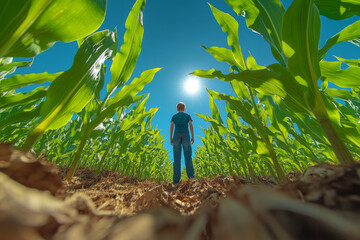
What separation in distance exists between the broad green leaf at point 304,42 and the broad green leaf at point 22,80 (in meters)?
1.28

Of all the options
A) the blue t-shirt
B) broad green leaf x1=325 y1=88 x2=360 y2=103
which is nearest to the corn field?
broad green leaf x1=325 y1=88 x2=360 y2=103

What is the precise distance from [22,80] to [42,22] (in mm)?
561

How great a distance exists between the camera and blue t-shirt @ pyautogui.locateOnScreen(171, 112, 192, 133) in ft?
13.0

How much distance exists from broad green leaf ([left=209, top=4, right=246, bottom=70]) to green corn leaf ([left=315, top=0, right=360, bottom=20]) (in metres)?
0.47

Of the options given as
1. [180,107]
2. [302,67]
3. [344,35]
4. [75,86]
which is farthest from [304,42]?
[180,107]

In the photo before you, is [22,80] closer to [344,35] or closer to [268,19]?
[268,19]

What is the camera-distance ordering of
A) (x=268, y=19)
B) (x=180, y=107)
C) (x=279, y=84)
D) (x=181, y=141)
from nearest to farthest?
(x=279, y=84) → (x=268, y=19) → (x=181, y=141) → (x=180, y=107)

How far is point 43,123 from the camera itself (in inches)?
34.1

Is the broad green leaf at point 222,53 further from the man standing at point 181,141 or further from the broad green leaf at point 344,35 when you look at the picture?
the man standing at point 181,141

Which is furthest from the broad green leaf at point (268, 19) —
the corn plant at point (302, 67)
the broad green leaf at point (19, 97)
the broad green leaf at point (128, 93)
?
the broad green leaf at point (19, 97)

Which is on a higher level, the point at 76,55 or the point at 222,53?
the point at 222,53

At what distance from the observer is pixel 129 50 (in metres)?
1.19

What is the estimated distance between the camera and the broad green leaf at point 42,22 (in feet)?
1.97

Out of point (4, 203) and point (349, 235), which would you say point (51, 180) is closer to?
point (4, 203)
